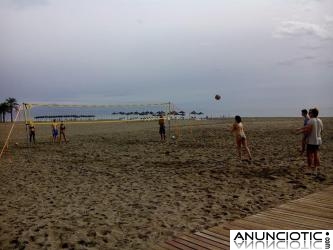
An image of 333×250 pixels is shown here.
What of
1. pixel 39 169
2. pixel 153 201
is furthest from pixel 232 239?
pixel 39 169

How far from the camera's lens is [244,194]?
658 cm

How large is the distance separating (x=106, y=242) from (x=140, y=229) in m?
0.55

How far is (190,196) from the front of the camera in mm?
6559

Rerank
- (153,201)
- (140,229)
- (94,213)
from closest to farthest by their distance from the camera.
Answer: (140,229)
(94,213)
(153,201)

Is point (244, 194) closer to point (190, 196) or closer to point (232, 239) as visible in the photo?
point (190, 196)

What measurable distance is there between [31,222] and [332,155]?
29.5 ft

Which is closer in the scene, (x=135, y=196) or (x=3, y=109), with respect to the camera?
(x=135, y=196)

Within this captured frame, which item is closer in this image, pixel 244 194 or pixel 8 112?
pixel 244 194

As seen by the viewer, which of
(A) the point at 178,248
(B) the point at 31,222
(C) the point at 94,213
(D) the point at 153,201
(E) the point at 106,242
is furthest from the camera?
(D) the point at 153,201

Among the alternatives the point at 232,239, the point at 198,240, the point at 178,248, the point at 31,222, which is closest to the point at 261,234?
the point at 232,239

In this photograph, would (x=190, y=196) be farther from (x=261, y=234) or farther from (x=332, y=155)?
(x=332, y=155)

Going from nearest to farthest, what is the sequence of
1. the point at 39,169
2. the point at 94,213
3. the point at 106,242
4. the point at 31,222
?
the point at 106,242
the point at 31,222
the point at 94,213
the point at 39,169

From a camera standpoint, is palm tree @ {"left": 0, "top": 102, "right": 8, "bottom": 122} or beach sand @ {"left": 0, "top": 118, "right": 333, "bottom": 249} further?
palm tree @ {"left": 0, "top": 102, "right": 8, "bottom": 122}

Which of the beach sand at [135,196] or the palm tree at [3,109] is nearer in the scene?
the beach sand at [135,196]
